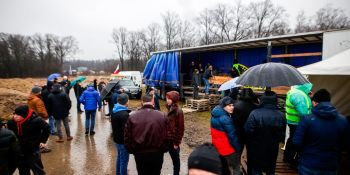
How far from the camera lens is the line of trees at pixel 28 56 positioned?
51406 mm

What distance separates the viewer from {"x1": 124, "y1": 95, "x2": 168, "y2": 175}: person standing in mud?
3.28 metres

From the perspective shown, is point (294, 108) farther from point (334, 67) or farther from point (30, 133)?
point (30, 133)

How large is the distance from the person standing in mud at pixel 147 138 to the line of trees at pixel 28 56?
5997 cm

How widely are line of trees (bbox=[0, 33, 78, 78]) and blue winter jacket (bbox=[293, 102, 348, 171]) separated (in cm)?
6165

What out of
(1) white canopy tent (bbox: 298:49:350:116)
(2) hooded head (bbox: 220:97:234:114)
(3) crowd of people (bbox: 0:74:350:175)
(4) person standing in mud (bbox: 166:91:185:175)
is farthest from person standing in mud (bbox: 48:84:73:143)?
(1) white canopy tent (bbox: 298:49:350:116)

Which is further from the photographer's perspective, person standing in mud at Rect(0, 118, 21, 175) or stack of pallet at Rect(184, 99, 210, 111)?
stack of pallet at Rect(184, 99, 210, 111)

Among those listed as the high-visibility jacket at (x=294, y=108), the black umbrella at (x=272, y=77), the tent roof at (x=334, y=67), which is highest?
the tent roof at (x=334, y=67)

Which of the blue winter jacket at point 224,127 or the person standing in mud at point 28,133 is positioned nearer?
the blue winter jacket at point 224,127

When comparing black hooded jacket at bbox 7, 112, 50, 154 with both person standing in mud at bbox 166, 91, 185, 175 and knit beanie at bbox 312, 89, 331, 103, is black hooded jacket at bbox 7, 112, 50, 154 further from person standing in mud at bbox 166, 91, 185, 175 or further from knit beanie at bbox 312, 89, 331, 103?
knit beanie at bbox 312, 89, 331, 103

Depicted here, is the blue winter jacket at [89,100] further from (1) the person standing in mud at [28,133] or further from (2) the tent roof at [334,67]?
(2) the tent roof at [334,67]

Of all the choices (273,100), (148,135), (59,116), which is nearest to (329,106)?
(273,100)

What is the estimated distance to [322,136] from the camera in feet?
9.94

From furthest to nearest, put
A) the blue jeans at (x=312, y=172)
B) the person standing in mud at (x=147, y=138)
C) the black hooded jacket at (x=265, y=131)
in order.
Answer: the black hooded jacket at (x=265, y=131) → the person standing in mud at (x=147, y=138) → the blue jeans at (x=312, y=172)

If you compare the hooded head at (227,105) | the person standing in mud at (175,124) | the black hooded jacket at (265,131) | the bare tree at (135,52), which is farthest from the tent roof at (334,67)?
the bare tree at (135,52)
